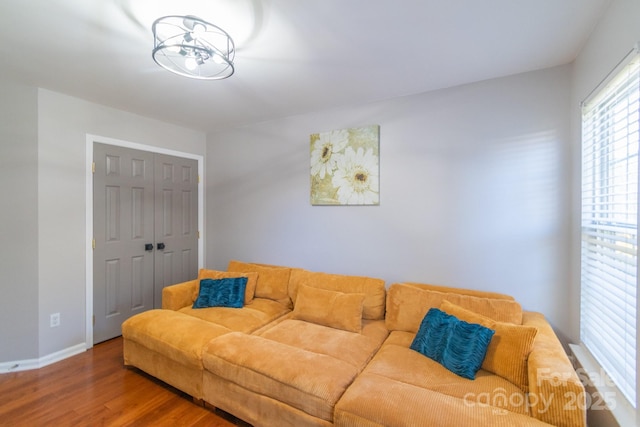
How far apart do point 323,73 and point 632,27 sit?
166cm

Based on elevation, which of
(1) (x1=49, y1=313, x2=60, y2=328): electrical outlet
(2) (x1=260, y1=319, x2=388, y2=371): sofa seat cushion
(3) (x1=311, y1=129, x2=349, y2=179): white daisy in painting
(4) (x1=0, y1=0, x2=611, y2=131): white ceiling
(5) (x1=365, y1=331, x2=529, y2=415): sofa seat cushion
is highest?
(4) (x1=0, y1=0, x2=611, y2=131): white ceiling

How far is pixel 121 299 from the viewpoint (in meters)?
2.94

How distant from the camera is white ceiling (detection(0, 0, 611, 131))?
4.72ft

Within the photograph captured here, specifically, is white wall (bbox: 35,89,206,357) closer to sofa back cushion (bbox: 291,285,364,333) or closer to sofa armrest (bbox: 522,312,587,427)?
sofa back cushion (bbox: 291,285,364,333)

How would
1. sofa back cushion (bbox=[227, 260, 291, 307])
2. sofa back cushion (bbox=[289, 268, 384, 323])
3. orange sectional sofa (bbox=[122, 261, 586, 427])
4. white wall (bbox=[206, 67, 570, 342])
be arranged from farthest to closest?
sofa back cushion (bbox=[227, 260, 291, 307]) < sofa back cushion (bbox=[289, 268, 384, 323]) < white wall (bbox=[206, 67, 570, 342]) < orange sectional sofa (bbox=[122, 261, 586, 427])

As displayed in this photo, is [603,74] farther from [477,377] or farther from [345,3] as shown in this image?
[477,377]

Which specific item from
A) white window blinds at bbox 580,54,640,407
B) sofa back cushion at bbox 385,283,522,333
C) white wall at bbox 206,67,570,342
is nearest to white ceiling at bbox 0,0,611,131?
white wall at bbox 206,67,570,342

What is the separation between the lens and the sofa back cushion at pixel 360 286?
2385 mm

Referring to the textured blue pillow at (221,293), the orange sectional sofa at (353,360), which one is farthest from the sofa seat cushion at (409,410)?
the textured blue pillow at (221,293)

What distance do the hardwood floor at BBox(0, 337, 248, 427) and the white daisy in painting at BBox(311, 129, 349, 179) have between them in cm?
221

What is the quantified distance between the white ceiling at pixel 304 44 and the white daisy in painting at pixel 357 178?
0.55 meters

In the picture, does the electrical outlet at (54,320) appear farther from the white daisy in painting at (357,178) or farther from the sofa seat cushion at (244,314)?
the white daisy in painting at (357,178)

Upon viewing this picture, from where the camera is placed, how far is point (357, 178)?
2721 mm

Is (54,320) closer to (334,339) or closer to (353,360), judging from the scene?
(334,339)
